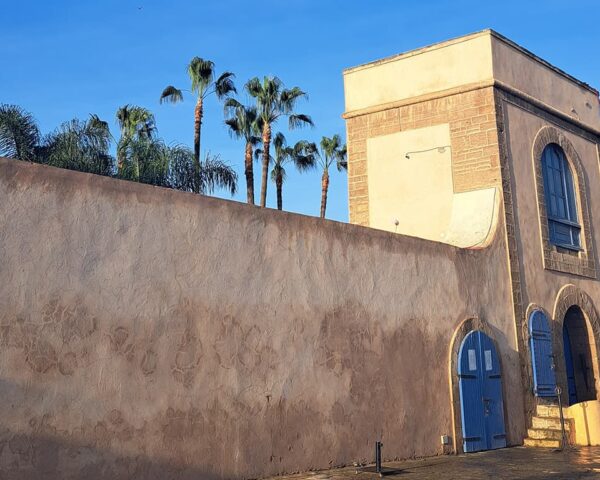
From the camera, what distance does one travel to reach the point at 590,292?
15258mm

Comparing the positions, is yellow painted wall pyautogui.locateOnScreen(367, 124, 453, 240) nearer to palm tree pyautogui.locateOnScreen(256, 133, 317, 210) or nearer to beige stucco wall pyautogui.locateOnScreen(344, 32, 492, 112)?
beige stucco wall pyautogui.locateOnScreen(344, 32, 492, 112)

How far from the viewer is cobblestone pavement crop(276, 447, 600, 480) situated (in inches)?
336

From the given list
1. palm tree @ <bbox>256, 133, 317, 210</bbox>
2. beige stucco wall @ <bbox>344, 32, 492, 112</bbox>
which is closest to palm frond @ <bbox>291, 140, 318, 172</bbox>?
palm tree @ <bbox>256, 133, 317, 210</bbox>

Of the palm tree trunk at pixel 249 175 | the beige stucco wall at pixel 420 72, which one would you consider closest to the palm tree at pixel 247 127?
the palm tree trunk at pixel 249 175

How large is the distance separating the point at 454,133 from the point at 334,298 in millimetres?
5727

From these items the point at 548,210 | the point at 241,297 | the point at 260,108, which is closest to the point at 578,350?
the point at 548,210

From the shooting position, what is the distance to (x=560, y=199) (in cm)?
1509

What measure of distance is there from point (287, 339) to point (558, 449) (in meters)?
5.39

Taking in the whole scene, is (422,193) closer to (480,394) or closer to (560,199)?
(560,199)

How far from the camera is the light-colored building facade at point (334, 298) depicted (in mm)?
6750

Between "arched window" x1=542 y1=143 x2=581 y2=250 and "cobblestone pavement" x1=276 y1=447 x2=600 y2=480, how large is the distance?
16.3 feet

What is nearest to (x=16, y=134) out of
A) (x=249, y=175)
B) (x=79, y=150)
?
(x=79, y=150)

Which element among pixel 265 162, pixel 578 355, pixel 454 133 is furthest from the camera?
pixel 265 162

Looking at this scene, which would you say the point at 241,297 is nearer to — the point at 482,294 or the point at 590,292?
the point at 482,294
